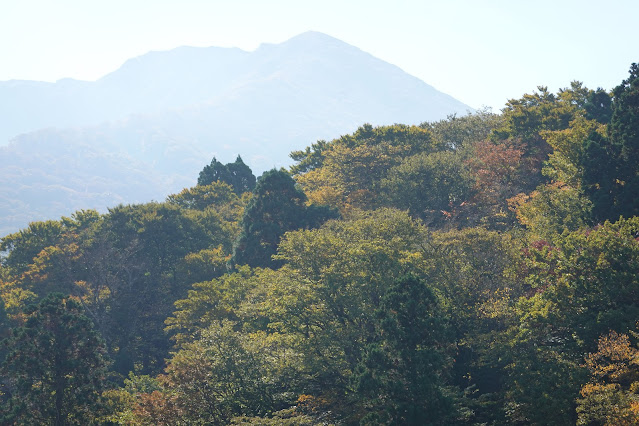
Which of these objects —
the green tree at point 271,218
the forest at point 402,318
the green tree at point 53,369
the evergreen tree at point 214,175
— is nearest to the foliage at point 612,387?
the forest at point 402,318

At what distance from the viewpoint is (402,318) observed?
25.1m

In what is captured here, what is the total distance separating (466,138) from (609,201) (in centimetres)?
3260

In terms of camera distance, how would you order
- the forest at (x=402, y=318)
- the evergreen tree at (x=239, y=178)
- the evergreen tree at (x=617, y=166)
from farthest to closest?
1. the evergreen tree at (x=239, y=178)
2. the evergreen tree at (x=617, y=166)
3. the forest at (x=402, y=318)

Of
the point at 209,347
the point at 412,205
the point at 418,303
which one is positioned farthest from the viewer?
the point at 412,205

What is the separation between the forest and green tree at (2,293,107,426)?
0.09 m

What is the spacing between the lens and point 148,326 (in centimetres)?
5200

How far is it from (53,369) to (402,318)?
17.6 m

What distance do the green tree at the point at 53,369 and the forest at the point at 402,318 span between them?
3.5 inches

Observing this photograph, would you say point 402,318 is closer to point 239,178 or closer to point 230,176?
point 230,176

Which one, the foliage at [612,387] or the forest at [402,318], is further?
the forest at [402,318]

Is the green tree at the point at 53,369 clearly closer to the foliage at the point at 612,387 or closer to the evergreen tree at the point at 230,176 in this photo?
the foliage at the point at 612,387

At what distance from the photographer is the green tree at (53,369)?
2809 cm

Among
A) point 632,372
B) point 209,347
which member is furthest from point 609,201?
point 209,347

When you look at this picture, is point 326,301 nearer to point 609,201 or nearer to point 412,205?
point 609,201
